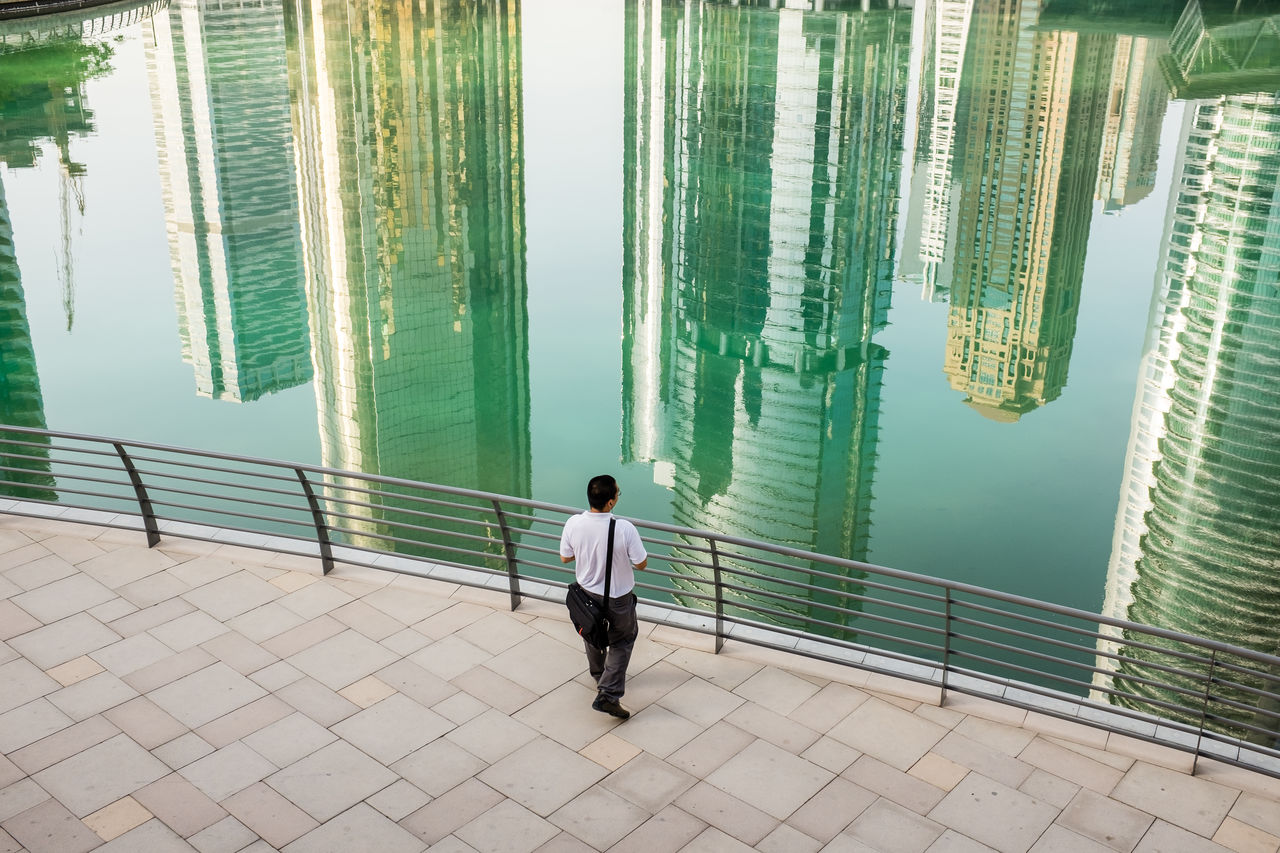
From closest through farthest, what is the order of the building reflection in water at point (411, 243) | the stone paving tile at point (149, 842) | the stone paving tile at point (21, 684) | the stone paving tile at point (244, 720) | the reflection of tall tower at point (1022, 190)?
the stone paving tile at point (149, 842) → the stone paving tile at point (244, 720) → the stone paving tile at point (21, 684) → the building reflection in water at point (411, 243) → the reflection of tall tower at point (1022, 190)

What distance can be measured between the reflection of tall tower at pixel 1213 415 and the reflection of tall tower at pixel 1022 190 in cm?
1215

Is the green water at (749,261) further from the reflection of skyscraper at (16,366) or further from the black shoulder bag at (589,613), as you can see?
the black shoulder bag at (589,613)

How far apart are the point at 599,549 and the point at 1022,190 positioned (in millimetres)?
99088

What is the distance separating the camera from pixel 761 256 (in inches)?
3676

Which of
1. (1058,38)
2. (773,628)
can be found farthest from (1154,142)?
(773,628)

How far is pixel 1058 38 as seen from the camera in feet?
378

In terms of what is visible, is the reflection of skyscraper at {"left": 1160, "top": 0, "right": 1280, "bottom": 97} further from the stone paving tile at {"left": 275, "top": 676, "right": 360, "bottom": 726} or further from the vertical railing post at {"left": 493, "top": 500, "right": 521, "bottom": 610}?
the stone paving tile at {"left": 275, "top": 676, "right": 360, "bottom": 726}

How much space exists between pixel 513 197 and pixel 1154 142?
54.9 m

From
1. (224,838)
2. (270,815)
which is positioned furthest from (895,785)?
(224,838)

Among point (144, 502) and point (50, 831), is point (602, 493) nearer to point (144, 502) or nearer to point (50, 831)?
point (50, 831)

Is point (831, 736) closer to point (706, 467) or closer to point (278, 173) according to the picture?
point (706, 467)

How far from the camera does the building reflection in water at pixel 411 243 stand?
225 ft

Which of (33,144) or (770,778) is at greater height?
(770,778)

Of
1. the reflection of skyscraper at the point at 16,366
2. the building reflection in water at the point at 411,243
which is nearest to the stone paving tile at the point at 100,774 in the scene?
the reflection of skyscraper at the point at 16,366
